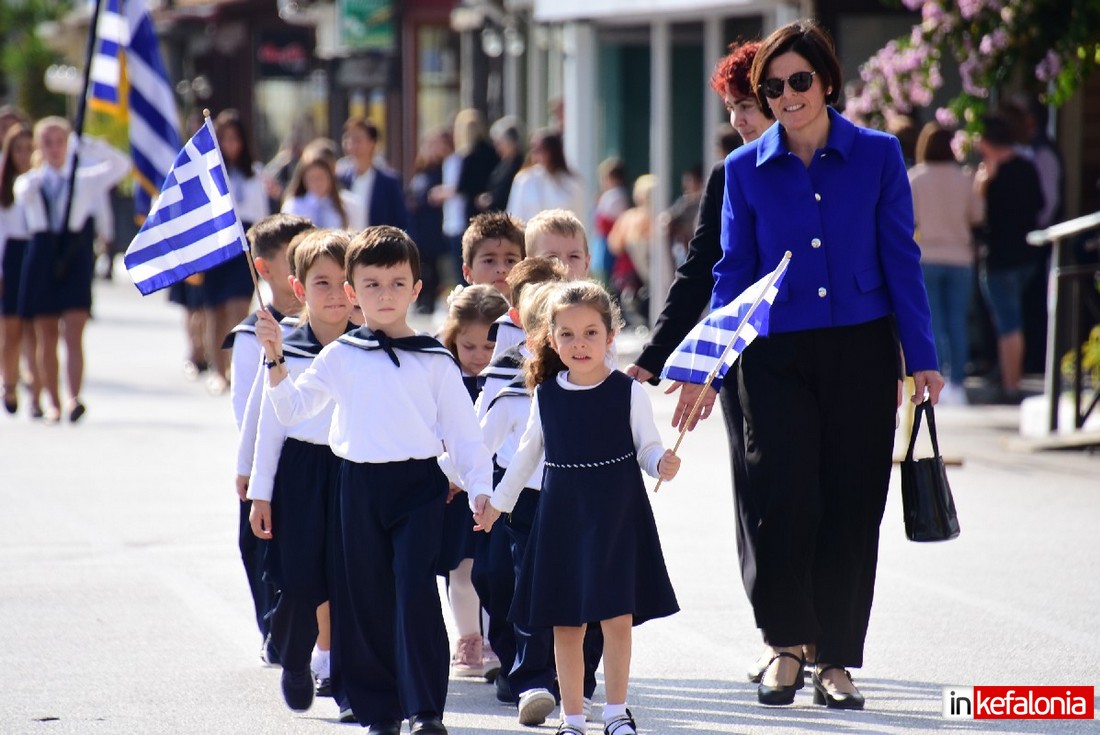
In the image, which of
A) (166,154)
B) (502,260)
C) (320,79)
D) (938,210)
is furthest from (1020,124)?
(320,79)

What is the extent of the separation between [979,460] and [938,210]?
2.62 meters

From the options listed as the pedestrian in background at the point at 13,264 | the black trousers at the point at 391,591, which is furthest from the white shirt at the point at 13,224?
the black trousers at the point at 391,591

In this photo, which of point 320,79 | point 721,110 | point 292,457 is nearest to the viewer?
point 292,457

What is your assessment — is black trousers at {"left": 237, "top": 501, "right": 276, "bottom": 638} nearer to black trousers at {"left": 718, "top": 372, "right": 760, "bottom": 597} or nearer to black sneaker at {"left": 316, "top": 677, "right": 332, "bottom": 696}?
black sneaker at {"left": 316, "top": 677, "right": 332, "bottom": 696}

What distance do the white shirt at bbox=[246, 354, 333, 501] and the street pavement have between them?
0.70 meters

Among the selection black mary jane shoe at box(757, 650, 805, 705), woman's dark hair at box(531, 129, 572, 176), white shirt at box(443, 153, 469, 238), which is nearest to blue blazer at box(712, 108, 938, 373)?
black mary jane shoe at box(757, 650, 805, 705)

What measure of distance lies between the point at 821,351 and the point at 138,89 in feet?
29.0

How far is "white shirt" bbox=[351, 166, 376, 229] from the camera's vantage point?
533 inches

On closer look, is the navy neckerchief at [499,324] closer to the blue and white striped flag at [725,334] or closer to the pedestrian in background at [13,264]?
the blue and white striped flag at [725,334]

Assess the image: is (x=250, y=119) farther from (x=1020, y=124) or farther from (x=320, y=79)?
(x=1020, y=124)

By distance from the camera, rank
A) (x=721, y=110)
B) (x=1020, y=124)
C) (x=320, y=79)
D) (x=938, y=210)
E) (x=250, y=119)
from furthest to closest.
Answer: (x=250, y=119) → (x=320, y=79) → (x=721, y=110) → (x=1020, y=124) → (x=938, y=210)

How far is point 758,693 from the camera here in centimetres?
592

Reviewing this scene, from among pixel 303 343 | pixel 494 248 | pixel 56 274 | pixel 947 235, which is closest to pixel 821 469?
pixel 494 248

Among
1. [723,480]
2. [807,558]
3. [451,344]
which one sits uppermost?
[451,344]
